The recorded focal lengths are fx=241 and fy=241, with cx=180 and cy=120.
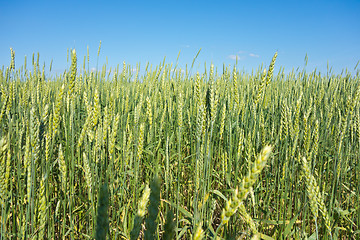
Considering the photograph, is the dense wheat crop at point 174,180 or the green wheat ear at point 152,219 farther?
the dense wheat crop at point 174,180

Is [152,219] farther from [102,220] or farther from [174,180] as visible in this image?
[174,180]

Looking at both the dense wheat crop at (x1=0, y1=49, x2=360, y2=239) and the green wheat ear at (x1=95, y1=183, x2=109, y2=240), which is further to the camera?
the dense wheat crop at (x1=0, y1=49, x2=360, y2=239)

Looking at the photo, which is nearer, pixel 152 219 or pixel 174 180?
pixel 152 219

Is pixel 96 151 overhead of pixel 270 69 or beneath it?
beneath

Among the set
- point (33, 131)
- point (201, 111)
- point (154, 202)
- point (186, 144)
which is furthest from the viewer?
point (186, 144)

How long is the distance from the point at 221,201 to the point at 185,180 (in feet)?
1.23

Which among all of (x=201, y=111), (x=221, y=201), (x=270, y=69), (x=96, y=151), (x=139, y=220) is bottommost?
(x=221, y=201)

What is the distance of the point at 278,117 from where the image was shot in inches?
79.1

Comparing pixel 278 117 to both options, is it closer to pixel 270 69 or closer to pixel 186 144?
pixel 186 144

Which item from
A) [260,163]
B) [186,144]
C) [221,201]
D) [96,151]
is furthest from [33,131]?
[186,144]

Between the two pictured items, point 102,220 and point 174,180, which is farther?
point 174,180

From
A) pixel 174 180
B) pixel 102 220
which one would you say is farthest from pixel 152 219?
pixel 174 180

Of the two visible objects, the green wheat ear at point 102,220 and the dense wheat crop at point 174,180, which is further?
the dense wheat crop at point 174,180

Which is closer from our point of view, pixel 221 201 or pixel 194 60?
pixel 221 201
